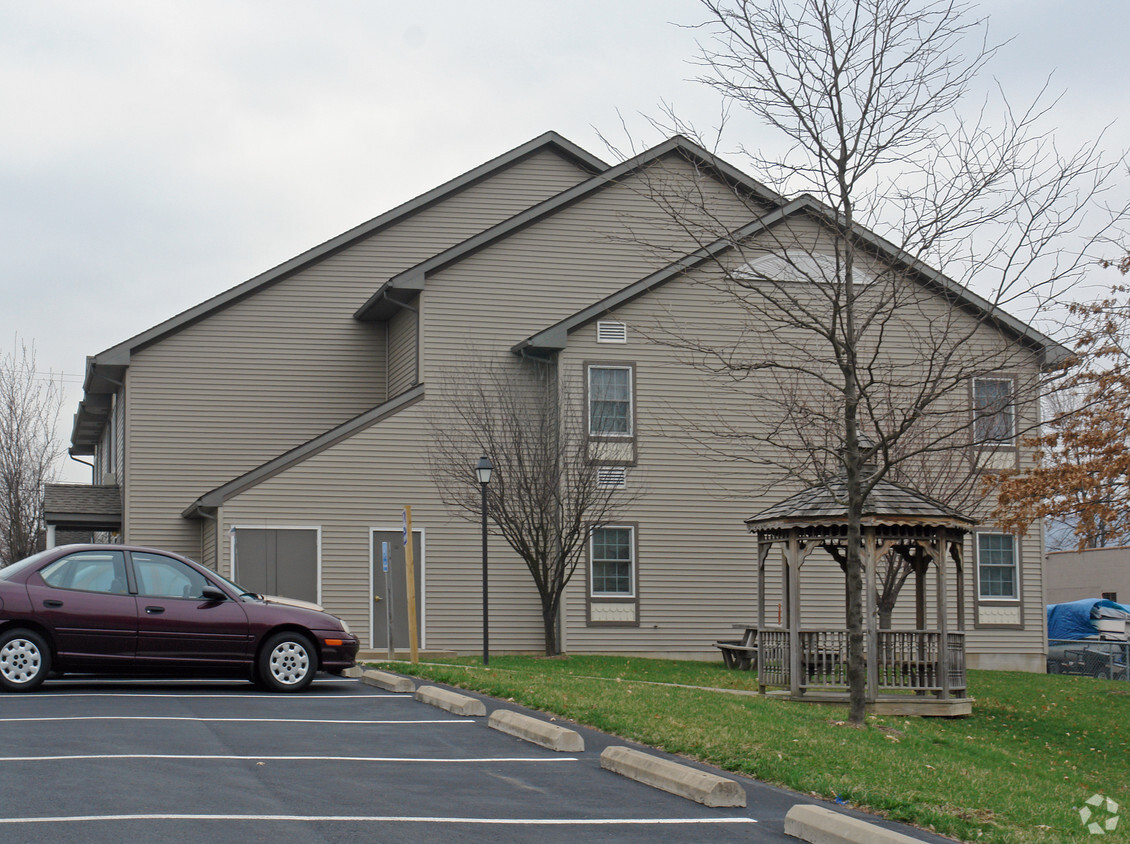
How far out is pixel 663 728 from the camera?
11.8 meters

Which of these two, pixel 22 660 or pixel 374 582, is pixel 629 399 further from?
pixel 22 660

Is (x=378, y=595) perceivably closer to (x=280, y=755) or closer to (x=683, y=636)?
(x=683, y=636)

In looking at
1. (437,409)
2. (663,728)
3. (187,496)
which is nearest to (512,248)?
(437,409)

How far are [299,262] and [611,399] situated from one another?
724 centimetres

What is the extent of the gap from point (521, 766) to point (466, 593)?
15265 millimetres

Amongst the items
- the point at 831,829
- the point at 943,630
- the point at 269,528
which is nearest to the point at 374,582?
the point at 269,528

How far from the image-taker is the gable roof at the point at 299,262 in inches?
1022

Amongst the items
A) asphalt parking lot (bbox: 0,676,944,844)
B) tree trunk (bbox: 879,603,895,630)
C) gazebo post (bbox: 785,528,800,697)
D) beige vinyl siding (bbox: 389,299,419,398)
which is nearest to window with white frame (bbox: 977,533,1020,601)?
tree trunk (bbox: 879,603,895,630)

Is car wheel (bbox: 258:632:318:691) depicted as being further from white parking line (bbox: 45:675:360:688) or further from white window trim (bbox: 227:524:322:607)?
white window trim (bbox: 227:524:322:607)

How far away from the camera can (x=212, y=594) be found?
1458 centimetres

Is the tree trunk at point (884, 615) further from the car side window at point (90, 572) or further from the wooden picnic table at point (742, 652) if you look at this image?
the car side window at point (90, 572)

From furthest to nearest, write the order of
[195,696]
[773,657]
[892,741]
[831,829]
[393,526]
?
[393,526]
[773,657]
[195,696]
[892,741]
[831,829]

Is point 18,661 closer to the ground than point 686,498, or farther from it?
closer to the ground

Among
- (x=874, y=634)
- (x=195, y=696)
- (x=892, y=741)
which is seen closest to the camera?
(x=892, y=741)
